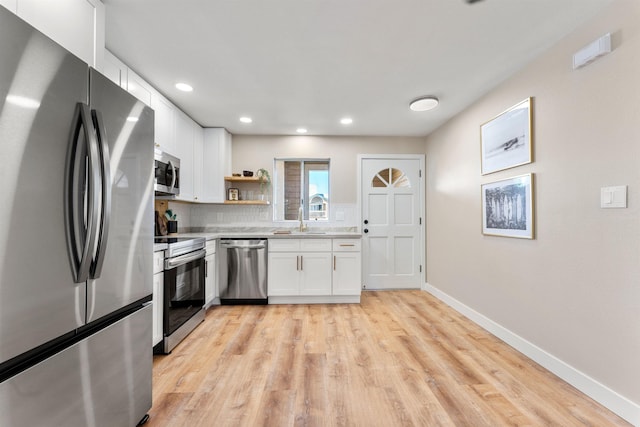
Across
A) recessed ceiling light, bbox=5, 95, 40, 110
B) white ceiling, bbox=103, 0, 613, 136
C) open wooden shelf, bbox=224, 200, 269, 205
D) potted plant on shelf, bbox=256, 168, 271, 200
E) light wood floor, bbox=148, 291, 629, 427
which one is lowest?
light wood floor, bbox=148, 291, 629, 427

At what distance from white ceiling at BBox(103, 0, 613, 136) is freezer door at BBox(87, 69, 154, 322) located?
81 centimetres

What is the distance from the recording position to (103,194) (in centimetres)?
111

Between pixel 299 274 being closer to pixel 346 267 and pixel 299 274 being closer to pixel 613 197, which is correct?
pixel 346 267

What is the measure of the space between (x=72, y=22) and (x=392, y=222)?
12.7 feet

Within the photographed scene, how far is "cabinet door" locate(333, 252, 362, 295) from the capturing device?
11.7 feet

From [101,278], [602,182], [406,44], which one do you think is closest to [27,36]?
[101,278]

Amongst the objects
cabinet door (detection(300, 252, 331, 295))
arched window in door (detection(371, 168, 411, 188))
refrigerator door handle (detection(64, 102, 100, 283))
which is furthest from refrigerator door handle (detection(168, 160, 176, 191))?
arched window in door (detection(371, 168, 411, 188))

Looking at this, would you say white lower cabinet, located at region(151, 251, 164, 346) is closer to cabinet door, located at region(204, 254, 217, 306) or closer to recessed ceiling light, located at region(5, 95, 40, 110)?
cabinet door, located at region(204, 254, 217, 306)

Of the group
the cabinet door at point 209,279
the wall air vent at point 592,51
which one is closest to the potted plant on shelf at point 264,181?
the cabinet door at point 209,279

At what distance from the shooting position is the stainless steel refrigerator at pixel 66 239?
822mm

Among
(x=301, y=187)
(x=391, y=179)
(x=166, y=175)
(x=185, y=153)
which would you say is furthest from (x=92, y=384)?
(x=391, y=179)

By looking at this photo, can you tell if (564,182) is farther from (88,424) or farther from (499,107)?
(88,424)

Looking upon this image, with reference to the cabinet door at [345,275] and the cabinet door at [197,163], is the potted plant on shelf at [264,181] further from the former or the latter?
the cabinet door at [345,275]

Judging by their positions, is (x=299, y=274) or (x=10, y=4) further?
(x=299, y=274)
